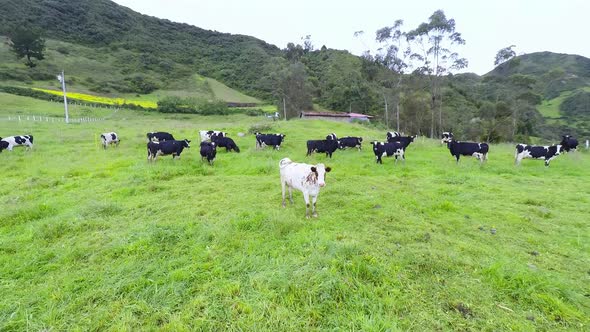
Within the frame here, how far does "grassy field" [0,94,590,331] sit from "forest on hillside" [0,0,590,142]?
30489 mm

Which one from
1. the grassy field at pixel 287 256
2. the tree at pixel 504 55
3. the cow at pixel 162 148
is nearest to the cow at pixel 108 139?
the cow at pixel 162 148

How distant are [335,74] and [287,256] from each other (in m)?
86.7

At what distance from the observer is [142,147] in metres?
18.7

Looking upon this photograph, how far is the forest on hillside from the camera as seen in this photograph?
38.6 meters

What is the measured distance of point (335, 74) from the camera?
86125mm

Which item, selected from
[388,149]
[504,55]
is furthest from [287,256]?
[504,55]

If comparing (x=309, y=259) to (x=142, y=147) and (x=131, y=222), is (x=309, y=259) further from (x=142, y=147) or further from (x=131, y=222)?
(x=142, y=147)

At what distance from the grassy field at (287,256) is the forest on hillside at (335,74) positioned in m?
30.5

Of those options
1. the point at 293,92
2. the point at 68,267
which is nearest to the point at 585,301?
the point at 68,267

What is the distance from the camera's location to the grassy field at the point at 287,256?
384cm

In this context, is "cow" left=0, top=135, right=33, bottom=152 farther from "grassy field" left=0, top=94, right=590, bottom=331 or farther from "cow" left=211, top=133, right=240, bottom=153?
"cow" left=211, top=133, right=240, bottom=153

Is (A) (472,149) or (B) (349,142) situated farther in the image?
(B) (349,142)

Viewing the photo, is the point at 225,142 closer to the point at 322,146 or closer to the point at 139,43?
the point at 322,146

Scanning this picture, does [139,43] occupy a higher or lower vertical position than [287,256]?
higher
